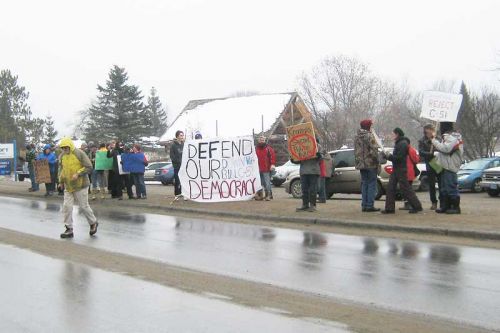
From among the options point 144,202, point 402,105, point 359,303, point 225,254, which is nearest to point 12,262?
point 225,254

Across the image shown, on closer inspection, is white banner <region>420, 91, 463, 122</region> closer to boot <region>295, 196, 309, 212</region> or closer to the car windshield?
boot <region>295, 196, 309, 212</region>

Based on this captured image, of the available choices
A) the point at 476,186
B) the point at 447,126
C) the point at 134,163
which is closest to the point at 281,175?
the point at 476,186

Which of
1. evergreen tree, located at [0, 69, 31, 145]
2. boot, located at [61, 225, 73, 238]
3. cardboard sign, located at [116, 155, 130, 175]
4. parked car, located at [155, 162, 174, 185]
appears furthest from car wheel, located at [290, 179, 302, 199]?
evergreen tree, located at [0, 69, 31, 145]

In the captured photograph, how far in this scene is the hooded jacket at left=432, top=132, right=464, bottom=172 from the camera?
12.5 metres

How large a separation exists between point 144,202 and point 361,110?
39.7 metres

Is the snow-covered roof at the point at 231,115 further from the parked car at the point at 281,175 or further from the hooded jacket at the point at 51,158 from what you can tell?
the hooded jacket at the point at 51,158

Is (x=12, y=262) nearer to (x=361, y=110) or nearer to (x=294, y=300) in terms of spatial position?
(x=294, y=300)

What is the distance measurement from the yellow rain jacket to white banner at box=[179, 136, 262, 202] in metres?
5.60

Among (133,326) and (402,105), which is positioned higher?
(402,105)

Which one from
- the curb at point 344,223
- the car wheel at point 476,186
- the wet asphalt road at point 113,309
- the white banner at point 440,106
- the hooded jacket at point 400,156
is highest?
the white banner at point 440,106

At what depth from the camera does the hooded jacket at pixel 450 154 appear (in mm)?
12460

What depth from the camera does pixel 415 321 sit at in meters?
5.72

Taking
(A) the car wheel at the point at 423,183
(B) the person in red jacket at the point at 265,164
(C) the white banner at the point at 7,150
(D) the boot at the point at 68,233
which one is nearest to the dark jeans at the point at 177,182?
(B) the person in red jacket at the point at 265,164

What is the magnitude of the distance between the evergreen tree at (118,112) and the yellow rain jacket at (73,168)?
58416mm
